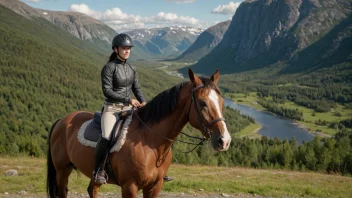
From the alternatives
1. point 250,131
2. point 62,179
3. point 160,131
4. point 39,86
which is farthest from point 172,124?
point 39,86

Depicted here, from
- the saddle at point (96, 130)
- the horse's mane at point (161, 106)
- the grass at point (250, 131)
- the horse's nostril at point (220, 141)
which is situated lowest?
the grass at point (250, 131)

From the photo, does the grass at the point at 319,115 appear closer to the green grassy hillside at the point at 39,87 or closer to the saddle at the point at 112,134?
the green grassy hillside at the point at 39,87

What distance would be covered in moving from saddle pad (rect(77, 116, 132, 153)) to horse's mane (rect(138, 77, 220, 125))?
0.43 metres

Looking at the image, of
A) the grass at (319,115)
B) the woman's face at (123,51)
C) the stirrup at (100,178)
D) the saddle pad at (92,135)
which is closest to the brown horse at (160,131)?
the saddle pad at (92,135)

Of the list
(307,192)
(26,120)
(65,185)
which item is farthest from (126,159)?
(26,120)

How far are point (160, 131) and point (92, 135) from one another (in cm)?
191

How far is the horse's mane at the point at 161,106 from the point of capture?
6332 millimetres

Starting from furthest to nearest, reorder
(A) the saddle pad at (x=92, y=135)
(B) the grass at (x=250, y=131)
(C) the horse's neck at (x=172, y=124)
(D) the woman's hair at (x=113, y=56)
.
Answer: (B) the grass at (x=250, y=131), (D) the woman's hair at (x=113, y=56), (A) the saddle pad at (x=92, y=135), (C) the horse's neck at (x=172, y=124)

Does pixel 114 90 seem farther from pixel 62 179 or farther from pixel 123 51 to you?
pixel 62 179

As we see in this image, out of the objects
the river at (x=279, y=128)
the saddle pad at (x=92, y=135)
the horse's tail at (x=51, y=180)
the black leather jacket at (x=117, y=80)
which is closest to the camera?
the saddle pad at (x=92, y=135)

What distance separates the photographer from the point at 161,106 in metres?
6.61

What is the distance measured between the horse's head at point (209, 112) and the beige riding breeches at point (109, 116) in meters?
1.98

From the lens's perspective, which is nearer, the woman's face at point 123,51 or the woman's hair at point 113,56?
the woman's face at point 123,51

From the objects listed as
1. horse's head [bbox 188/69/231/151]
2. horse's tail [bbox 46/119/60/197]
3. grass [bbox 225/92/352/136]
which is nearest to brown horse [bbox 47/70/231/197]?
horse's head [bbox 188/69/231/151]
